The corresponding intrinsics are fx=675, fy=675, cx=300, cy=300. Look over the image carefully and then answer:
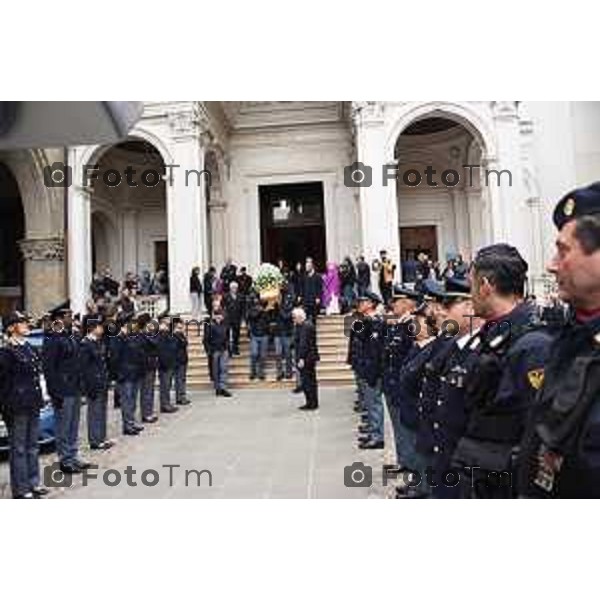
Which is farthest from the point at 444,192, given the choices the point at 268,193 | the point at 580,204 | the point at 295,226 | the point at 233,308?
the point at 580,204

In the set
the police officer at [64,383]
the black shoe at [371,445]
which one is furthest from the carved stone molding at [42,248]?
the black shoe at [371,445]

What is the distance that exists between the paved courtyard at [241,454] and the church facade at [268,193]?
270cm

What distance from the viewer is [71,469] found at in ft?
17.9

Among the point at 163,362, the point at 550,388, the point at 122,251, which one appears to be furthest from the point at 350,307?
the point at 550,388

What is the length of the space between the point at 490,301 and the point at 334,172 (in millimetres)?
9909

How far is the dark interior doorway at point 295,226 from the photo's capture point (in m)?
11.7

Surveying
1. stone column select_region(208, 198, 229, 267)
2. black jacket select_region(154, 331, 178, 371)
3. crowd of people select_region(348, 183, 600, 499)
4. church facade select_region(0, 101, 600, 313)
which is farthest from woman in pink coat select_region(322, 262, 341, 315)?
crowd of people select_region(348, 183, 600, 499)

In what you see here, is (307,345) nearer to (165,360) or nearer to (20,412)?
(165,360)

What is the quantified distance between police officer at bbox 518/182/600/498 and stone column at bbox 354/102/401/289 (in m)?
8.71

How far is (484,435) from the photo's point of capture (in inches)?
77.6

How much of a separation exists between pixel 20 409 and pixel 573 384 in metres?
4.11

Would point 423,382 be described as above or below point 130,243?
below

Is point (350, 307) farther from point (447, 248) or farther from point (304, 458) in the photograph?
point (304, 458)

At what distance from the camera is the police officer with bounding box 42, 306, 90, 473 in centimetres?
558
